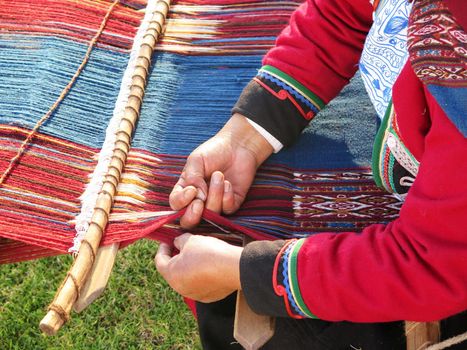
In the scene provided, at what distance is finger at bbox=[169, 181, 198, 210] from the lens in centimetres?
139

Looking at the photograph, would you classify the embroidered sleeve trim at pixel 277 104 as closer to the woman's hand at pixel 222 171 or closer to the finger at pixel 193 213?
the woman's hand at pixel 222 171

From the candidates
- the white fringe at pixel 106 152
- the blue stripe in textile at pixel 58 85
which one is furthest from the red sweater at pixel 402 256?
the blue stripe in textile at pixel 58 85

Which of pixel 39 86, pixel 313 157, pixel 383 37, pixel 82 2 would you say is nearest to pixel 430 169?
pixel 383 37

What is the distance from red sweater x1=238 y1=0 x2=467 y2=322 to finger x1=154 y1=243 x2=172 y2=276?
0.21 m

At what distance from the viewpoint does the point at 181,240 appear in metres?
1.37

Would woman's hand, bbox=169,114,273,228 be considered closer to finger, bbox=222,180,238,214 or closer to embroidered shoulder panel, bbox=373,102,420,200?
finger, bbox=222,180,238,214

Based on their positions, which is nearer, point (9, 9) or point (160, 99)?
point (160, 99)

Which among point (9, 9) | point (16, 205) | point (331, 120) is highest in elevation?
point (9, 9)

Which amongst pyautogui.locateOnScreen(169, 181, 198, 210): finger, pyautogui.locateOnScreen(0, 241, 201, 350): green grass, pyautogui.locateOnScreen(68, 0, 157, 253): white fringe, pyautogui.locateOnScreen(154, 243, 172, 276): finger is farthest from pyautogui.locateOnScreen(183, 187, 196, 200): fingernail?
pyautogui.locateOnScreen(0, 241, 201, 350): green grass

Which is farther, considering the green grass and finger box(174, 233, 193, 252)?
the green grass

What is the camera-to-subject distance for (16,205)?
1.46 meters

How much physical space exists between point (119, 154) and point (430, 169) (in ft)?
2.63

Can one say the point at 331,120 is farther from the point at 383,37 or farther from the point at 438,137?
the point at 438,137

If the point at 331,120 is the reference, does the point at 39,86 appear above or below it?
above
